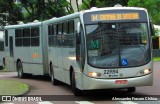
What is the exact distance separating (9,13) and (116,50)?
39529mm

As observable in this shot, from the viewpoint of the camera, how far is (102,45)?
632 inches

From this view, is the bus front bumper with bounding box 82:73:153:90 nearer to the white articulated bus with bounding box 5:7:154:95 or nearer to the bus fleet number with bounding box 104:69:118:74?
the white articulated bus with bounding box 5:7:154:95

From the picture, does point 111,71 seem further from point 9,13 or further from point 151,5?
point 151,5

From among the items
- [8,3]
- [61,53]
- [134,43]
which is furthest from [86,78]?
[8,3]

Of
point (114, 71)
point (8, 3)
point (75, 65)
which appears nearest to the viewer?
point (114, 71)

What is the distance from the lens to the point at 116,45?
634 inches

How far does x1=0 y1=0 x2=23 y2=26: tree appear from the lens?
2119 inches

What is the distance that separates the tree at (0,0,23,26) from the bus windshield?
38.4m

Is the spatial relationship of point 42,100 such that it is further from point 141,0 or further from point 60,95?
point 141,0

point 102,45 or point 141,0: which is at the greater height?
point 141,0

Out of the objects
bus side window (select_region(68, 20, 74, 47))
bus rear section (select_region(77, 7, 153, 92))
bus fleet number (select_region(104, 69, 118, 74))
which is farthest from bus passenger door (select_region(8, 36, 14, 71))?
bus fleet number (select_region(104, 69, 118, 74))

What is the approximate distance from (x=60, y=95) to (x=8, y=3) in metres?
37.1

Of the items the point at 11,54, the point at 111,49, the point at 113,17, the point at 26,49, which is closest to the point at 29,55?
the point at 26,49

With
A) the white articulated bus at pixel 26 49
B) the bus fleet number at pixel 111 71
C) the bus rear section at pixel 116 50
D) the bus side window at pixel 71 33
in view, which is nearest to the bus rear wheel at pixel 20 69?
the white articulated bus at pixel 26 49
